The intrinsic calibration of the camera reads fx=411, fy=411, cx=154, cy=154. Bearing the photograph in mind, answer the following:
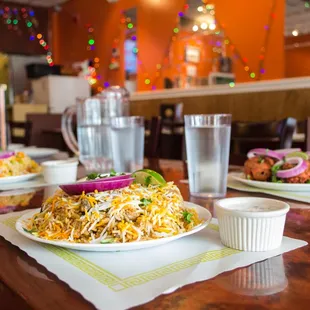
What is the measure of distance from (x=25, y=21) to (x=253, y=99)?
220 inches

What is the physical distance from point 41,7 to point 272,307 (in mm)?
8760

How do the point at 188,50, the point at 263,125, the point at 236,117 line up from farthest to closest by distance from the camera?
the point at 188,50
the point at 236,117
the point at 263,125

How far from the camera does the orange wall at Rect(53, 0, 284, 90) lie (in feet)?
15.8

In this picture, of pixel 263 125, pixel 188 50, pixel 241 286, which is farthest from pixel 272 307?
pixel 188 50

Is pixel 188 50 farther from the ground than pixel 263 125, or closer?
farther from the ground

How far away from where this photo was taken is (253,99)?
411 cm

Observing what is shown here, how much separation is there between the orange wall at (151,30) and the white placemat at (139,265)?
14.9 ft

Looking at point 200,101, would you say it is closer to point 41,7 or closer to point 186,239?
point 186,239

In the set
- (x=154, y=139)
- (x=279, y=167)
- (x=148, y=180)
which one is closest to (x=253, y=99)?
(x=154, y=139)

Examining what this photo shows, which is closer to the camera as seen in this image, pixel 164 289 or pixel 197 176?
pixel 164 289

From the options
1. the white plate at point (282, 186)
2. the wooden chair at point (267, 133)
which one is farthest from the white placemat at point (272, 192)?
the wooden chair at point (267, 133)

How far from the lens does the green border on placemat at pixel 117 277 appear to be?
19.0 inches

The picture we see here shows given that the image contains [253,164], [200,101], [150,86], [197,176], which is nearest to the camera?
[197,176]

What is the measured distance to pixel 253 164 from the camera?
3.92 ft
